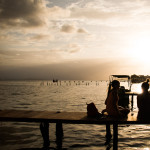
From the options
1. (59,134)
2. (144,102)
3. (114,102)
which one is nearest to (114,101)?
(114,102)

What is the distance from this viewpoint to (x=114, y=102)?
31.6ft

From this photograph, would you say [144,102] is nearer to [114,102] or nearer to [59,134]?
[114,102]

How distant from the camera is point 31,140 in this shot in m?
13.8

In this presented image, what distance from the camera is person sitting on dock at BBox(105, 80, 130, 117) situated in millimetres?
9340

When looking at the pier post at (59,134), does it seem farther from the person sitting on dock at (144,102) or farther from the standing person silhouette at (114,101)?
the person sitting on dock at (144,102)

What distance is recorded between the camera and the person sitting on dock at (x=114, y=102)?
934 centimetres

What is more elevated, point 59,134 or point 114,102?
point 114,102

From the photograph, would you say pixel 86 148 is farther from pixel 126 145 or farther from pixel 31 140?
pixel 31 140

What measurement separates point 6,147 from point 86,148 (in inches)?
184

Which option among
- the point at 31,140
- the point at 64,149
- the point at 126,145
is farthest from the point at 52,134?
the point at 126,145

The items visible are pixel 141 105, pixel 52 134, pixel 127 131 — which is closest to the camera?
pixel 141 105

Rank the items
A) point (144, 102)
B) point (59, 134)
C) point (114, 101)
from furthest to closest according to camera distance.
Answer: point (59, 134) → point (114, 101) → point (144, 102)

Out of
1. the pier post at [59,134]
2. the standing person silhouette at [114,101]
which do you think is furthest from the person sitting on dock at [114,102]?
the pier post at [59,134]

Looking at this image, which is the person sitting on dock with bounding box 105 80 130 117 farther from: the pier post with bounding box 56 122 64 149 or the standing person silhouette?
the pier post with bounding box 56 122 64 149
